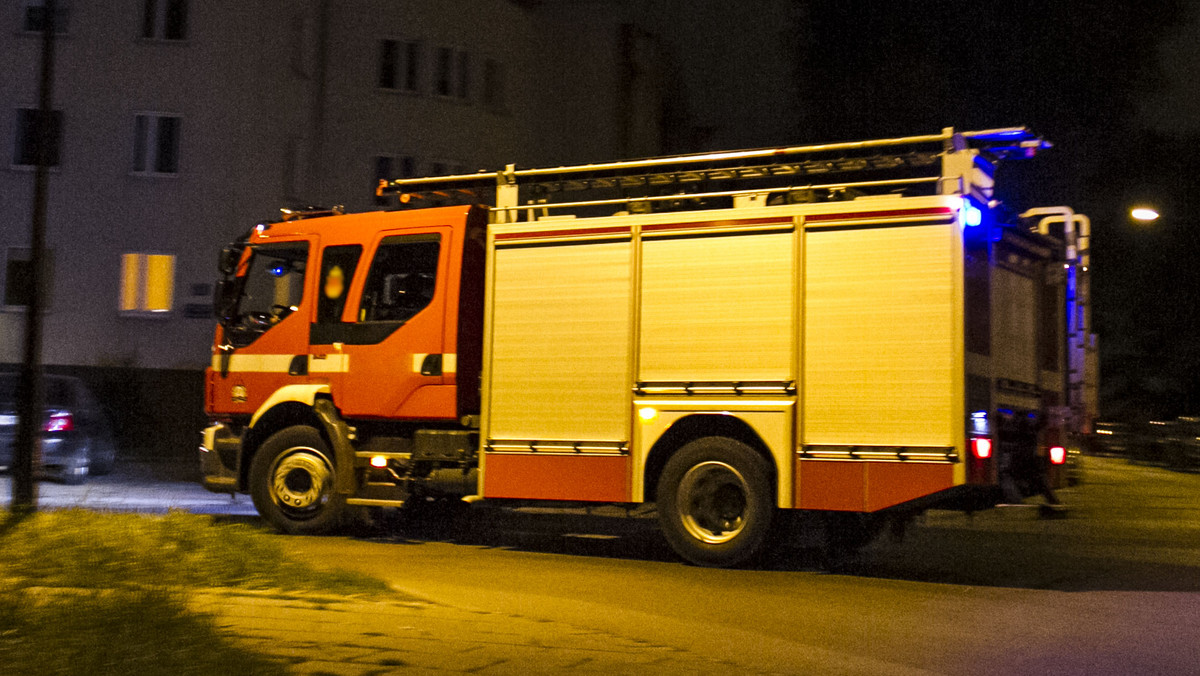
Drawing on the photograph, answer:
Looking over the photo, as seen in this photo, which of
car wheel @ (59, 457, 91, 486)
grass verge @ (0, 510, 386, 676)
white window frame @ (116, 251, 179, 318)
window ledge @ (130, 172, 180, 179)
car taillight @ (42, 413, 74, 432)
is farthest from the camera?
window ledge @ (130, 172, 180, 179)

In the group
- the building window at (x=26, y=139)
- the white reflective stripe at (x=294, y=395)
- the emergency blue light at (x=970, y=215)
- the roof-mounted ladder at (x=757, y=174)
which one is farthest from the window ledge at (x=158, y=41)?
the emergency blue light at (x=970, y=215)

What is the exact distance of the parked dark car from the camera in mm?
16688

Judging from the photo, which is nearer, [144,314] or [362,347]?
[362,347]

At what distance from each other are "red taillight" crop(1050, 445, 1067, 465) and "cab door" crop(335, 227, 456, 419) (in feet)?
16.1

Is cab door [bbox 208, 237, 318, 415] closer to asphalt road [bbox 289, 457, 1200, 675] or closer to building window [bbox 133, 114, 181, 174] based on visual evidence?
asphalt road [bbox 289, 457, 1200, 675]

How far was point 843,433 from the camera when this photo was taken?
9492 mm

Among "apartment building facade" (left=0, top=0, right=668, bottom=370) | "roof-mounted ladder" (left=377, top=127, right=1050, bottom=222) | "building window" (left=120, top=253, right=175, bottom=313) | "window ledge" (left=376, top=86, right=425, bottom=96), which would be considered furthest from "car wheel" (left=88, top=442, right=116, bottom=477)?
"window ledge" (left=376, top=86, right=425, bottom=96)

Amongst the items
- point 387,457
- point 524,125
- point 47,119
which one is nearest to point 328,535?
point 387,457

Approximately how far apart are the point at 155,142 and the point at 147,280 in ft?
9.48

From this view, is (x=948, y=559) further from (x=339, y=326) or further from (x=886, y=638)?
(x=339, y=326)

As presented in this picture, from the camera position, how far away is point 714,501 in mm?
10062

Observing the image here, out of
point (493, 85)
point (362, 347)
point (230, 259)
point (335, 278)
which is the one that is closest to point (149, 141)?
point (493, 85)

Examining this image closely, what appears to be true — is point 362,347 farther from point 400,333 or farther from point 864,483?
point 864,483

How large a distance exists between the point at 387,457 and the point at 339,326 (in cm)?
127
